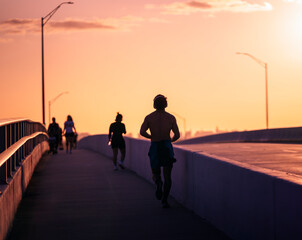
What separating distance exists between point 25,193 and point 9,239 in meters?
5.26

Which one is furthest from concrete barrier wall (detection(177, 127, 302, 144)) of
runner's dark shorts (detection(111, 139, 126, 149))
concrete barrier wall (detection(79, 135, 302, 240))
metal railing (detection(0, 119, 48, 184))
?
concrete barrier wall (detection(79, 135, 302, 240))

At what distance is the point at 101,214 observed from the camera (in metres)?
11.2

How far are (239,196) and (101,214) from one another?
3.35 metres

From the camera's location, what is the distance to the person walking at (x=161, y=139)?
11914 millimetres

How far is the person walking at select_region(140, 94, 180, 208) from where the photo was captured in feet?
39.1

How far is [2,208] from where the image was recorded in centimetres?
895

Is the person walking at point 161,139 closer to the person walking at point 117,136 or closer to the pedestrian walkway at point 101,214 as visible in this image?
the pedestrian walkway at point 101,214

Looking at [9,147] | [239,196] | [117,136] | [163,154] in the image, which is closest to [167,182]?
[163,154]

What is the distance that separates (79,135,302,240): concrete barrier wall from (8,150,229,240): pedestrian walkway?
10.1 inches

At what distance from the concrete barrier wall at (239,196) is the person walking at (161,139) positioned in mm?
349

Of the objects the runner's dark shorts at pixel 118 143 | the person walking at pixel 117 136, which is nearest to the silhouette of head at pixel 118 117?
the person walking at pixel 117 136

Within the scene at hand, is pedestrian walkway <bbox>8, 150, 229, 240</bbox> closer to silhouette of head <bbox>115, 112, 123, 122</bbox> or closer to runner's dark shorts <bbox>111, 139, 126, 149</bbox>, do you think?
silhouette of head <bbox>115, 112, 123, 122</bbox>

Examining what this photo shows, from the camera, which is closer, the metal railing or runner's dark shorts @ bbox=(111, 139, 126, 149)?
the metal railing

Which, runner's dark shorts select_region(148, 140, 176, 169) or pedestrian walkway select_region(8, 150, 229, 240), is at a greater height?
runner's dark shorts select_region(148, 140, 176, 169)
